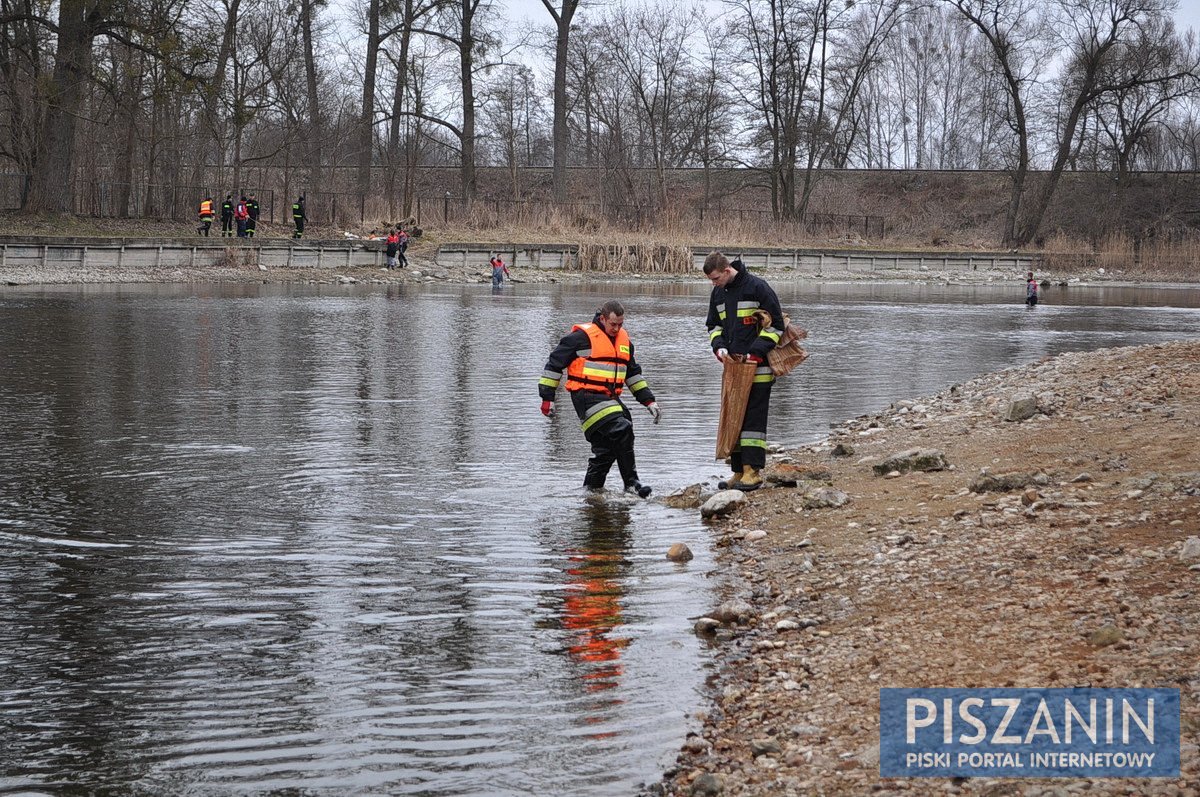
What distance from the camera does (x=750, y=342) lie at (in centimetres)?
1026

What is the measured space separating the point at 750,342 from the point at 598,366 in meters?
1.23

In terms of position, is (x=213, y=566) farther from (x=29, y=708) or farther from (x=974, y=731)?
(x=974, y=731)

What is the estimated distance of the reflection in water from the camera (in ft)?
20.6

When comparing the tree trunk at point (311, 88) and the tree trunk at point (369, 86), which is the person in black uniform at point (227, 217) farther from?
the tree trunk at point (369, 86)

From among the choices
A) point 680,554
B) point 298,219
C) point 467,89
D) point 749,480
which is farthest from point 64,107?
point 680,554

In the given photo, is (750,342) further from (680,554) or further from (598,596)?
(598,596)

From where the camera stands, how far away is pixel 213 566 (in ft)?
26.0

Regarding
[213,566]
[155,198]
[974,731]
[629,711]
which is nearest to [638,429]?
[213,566]

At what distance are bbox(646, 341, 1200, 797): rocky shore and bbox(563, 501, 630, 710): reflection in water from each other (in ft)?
1.74

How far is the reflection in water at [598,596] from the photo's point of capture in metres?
6.27

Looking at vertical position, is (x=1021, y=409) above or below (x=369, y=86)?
below

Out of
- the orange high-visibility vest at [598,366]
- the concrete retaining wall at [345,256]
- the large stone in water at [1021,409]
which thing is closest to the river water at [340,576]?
the orange high-visibility vest at [598,366]

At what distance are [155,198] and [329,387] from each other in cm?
3438

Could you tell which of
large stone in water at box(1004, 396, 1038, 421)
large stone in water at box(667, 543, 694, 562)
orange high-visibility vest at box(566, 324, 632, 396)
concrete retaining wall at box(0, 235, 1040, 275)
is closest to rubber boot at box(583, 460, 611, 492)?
orange high-visibility vest at box(566, 324, 632, 396)
